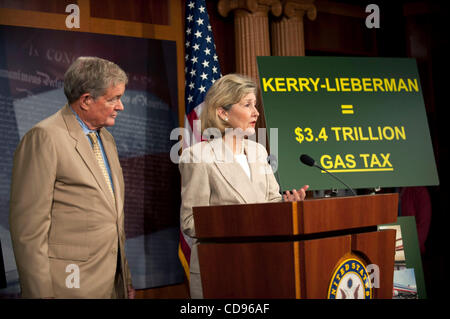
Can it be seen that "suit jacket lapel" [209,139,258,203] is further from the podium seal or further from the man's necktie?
the podium seal

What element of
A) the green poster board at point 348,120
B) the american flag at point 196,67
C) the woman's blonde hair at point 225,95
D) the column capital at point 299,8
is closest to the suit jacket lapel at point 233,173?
the woman's blonde hair at point 225,95

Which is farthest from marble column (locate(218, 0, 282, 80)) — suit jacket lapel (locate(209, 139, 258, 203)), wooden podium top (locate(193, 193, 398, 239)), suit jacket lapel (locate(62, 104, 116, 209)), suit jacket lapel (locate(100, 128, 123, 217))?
wooden podium top (locate(193, 193, 398, 239))

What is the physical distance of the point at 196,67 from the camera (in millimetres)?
3891

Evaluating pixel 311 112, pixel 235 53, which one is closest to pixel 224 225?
pixel 311 112

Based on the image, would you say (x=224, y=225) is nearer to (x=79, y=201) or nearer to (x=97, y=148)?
(x=79, y=201)

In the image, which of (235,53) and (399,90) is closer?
(399,90)

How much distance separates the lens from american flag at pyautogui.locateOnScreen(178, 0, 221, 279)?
3.81 metres

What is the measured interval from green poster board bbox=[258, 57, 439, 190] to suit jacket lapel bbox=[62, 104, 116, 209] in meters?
1.39

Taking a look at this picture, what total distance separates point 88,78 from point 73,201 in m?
0.55

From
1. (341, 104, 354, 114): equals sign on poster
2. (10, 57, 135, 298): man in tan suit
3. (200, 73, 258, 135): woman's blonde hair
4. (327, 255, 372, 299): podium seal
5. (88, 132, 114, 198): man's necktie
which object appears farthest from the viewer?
(341, 104, 354, 114): equals sign on poster

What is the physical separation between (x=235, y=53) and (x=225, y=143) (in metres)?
2.43

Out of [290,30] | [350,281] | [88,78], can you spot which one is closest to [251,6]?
[290,30]

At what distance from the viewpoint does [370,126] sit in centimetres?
360

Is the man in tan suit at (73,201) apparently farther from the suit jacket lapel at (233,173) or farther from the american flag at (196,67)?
the american flag at (196,67)
